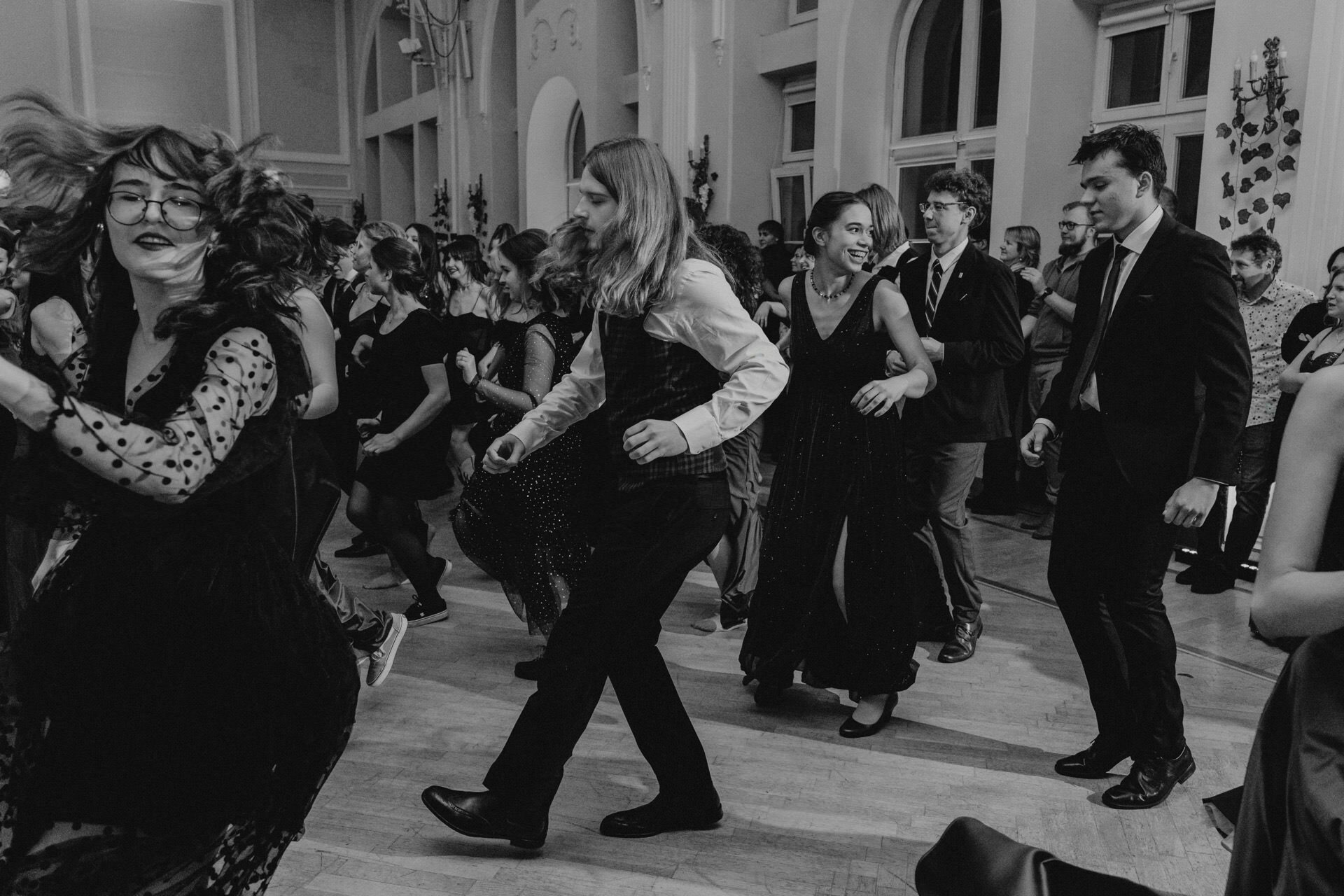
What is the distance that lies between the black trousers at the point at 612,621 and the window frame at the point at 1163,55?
16.8 ft

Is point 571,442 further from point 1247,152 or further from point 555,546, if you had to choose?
point 1247,152

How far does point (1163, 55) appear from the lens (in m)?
6.49

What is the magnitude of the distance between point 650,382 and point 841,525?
971mm

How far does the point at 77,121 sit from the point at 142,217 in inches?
7.7

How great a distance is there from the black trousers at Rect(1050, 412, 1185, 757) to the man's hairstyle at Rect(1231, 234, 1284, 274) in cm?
255

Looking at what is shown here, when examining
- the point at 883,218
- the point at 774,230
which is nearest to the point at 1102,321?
the point at 883,218

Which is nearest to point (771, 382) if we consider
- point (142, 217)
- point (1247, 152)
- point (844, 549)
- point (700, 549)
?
point (700, 549)

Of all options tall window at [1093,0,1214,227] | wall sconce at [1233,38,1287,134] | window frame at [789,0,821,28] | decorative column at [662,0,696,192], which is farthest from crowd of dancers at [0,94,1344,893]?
decorative column at [662,0,696,192]

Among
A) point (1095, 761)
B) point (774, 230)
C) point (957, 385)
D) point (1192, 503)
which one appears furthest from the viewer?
point (774, 230)

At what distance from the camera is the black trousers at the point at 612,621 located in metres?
2.36

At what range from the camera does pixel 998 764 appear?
305cm

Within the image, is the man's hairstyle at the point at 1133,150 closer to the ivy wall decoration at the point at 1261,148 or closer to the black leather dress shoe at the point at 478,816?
the black leather dress shoe at the point at 478,816

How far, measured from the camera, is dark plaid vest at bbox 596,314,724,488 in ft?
8.00

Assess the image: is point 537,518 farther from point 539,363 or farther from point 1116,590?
point 1116,590
